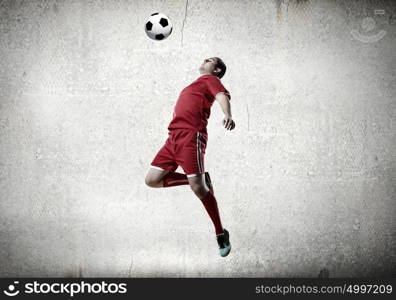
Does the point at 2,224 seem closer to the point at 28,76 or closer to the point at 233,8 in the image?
the point at 28,76

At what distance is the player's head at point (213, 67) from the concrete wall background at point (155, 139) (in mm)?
206

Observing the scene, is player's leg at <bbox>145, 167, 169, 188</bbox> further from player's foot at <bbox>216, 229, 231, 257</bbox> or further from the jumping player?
player's foot at <bbox>216, 229, 231, 257</bbox>

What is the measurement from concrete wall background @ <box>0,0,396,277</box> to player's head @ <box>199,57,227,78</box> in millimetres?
206

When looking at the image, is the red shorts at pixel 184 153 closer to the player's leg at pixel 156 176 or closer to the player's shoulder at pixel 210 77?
the player's leg at pixel 156 176

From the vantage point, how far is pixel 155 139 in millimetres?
3215

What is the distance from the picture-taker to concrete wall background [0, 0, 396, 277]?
3.20 m

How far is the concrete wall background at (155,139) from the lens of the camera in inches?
126

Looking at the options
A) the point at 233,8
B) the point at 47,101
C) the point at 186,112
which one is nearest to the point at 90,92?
the point at 47,101

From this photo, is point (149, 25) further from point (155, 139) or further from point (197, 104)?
point (155, 139)

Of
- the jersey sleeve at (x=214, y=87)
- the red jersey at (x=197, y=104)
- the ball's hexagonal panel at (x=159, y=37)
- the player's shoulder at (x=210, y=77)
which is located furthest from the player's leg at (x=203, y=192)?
the ball's hexagonal panel at (x=159, y=37)

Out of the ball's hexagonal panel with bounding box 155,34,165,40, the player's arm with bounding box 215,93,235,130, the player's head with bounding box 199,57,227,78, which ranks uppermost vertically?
the ball's hexagonal panel with bounding box 155,34,165,40

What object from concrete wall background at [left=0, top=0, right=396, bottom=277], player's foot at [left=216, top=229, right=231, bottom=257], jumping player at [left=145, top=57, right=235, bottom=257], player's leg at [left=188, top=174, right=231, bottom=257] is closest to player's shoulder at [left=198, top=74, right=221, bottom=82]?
jumping player at [left=145, top=57, right=235, bottom=257]

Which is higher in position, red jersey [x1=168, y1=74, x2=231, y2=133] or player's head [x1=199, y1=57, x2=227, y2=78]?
player's head [x1=199, y1=57, x2=227, y2=78]

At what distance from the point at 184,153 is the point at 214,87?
515 mm
